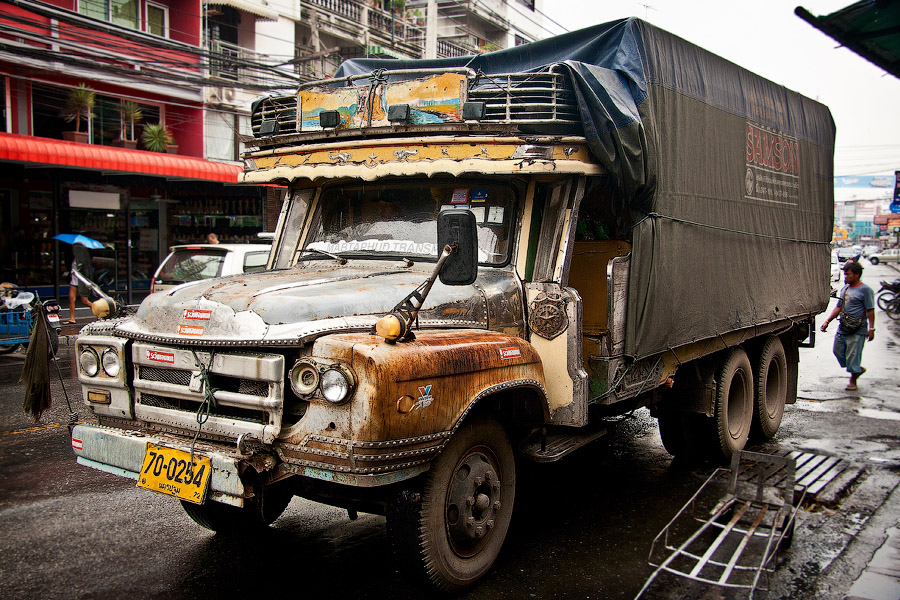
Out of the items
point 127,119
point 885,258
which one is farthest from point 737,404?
point 885,258

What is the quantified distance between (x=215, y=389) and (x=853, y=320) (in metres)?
10.2

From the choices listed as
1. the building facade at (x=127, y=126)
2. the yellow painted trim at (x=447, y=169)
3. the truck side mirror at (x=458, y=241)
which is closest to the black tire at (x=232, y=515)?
the truck side mirror at (x=458, y=241)

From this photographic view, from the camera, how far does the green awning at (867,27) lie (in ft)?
13.5

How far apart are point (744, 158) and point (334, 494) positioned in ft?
16.1

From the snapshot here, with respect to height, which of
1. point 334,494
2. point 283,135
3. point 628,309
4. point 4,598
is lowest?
point 4,598

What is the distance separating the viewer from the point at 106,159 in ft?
55.9

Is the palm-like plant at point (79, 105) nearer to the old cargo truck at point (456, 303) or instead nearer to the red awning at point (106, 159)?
the red awning at point (106, 159)

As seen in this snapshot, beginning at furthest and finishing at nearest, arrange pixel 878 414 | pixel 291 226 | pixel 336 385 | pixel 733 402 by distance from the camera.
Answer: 1. pixel 878 414
2. pixel 733 402
3. pixel 291 226
4. pixel 336 385

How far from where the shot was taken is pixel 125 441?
394 centimetres

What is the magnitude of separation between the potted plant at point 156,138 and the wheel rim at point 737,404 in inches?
696

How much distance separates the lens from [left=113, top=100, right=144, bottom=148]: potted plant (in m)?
20.0

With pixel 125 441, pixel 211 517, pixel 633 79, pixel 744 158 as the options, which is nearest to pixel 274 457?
pixel 125 441

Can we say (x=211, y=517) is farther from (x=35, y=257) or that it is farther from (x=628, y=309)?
(x=35, y=257)

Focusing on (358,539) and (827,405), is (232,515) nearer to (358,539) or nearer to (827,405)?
(358,539)
